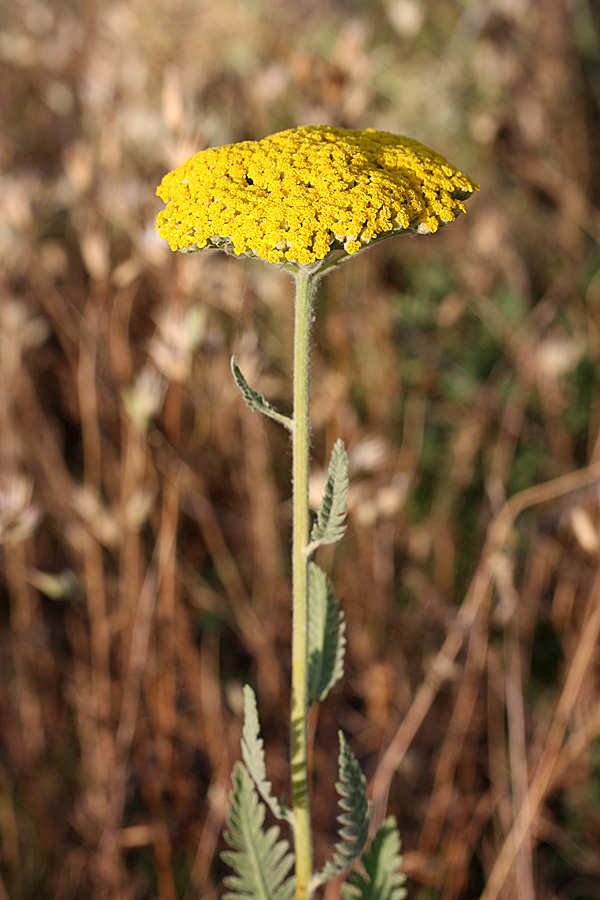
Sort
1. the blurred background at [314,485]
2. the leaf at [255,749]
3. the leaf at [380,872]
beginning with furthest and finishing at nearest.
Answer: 1. the blurred background at [314,485]
2. the leaf at [380,872]
3. the leaf at [255,749]

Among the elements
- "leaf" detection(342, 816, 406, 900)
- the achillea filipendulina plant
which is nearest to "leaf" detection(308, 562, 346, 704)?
the achillea filipendulina plant

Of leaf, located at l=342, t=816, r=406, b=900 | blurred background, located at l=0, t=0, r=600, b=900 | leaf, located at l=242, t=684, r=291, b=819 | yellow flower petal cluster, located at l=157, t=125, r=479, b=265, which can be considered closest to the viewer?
yellow flower petal cluster, located at l=157, t=125, r=479, b=265

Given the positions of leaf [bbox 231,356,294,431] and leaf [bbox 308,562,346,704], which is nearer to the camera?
leaf [bbox 231,356,294,431]

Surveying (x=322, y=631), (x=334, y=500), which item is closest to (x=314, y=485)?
(x=322, y=631)

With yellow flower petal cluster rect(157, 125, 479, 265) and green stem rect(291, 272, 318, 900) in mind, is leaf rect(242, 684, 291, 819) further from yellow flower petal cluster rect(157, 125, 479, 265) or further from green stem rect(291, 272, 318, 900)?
yellow flower petal cluster rect(157, 125, 479, 265)

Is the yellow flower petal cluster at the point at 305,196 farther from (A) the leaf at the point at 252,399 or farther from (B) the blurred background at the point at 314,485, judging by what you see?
(B) the blurred background at the point at 314,485

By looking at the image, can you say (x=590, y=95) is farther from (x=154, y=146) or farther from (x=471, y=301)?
(x=154, y=146)

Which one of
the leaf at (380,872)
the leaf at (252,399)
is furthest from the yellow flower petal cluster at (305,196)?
Answer: the leaf at (380,872)
